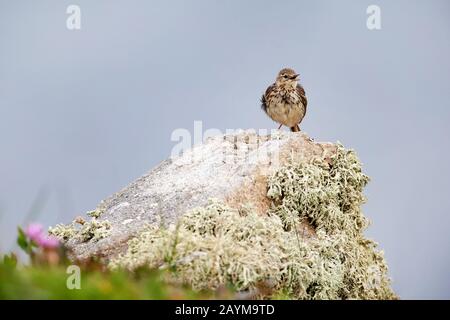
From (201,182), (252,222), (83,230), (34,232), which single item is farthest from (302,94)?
(34,232)

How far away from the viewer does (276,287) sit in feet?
22.2

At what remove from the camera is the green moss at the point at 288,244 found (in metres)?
6.48

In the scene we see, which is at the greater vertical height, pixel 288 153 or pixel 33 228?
pixel 288 153

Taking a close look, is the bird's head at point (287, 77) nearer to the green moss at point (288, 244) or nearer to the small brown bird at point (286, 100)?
the small brown bird at point (286, 100)

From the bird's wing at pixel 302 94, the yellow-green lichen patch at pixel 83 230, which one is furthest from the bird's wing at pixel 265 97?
the yellow-green lichen patch at pixel 83 230

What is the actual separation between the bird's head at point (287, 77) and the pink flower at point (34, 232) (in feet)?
24.3

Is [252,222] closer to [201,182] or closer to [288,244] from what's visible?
[288,244]

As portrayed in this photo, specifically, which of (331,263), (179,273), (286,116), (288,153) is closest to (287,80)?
(286,116)

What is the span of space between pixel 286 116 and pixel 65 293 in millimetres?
8372

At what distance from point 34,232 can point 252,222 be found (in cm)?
198

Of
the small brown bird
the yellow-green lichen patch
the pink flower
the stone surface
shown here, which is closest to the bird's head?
the small brown bird

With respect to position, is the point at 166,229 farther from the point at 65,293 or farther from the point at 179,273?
the point at 65,293

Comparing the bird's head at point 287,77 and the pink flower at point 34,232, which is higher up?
the bird's head at point 287,77
